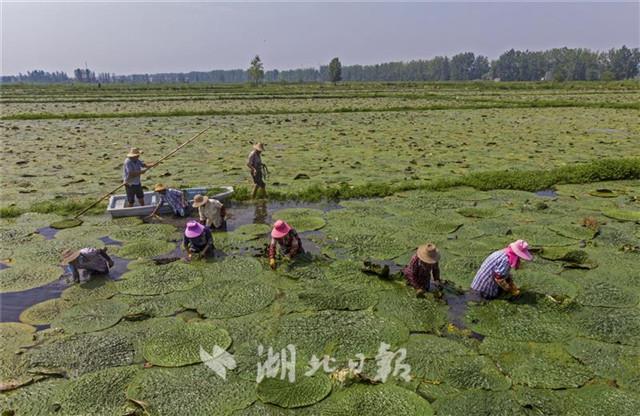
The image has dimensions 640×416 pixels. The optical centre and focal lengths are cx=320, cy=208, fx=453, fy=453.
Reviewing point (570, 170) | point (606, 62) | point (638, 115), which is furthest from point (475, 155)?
point (606, 62)

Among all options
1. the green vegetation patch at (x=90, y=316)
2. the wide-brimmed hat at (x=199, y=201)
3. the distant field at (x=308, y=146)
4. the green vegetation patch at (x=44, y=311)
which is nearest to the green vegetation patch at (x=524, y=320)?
the green vegetation patch at (x=90, y=316)

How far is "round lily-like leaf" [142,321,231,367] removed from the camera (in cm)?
457

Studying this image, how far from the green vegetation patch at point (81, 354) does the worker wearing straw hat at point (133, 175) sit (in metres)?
4.54

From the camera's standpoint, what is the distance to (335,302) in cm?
554

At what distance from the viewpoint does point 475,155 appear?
1388cm

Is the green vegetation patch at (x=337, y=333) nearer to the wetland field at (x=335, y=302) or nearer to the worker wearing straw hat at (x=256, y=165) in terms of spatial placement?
the wetland field at (x=335, y=302)

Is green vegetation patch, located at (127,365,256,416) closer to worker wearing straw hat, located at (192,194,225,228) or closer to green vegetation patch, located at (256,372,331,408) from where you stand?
green vegetation patch, located at (256,372,331,408)

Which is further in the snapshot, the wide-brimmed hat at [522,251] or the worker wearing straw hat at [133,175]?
the worker wearing straw hat at [133,175]

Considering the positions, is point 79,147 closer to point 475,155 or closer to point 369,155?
point 369,155

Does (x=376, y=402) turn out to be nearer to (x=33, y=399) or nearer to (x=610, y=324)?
→ (x=610, y=324)

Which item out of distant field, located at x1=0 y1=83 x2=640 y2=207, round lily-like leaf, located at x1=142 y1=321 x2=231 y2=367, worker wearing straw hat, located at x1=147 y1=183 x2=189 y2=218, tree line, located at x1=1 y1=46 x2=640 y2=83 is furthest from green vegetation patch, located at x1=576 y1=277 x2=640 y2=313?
tree line, located at x1=1 y1=46 x2=640 y2=83

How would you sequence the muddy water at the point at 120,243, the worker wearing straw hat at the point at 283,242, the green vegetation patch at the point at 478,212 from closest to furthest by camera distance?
the muddy water at the point at 120,243, the worker wearing straw hat at the point at 283,242, the green vegetation patch at the point at 478,212

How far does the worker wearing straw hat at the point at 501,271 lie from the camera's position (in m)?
5.30

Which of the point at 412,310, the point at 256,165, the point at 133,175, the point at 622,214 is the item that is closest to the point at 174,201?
the point at 133,175
